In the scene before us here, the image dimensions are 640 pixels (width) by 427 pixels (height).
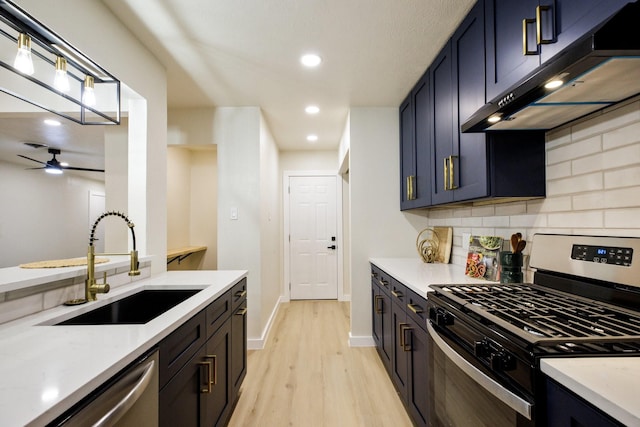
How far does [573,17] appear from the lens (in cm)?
93

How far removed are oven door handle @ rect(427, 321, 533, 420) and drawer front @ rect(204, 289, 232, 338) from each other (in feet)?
3.58

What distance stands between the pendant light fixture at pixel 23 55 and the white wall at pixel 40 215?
431cm

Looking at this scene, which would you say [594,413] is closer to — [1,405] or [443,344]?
[443,344]

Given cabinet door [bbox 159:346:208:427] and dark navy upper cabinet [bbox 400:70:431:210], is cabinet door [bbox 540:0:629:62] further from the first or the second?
cabinet door [bbox 159:346:208:427]

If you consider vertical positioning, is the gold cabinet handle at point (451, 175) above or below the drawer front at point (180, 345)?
above

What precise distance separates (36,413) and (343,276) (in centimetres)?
439

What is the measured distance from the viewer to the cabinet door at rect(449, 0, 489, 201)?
1511 mm

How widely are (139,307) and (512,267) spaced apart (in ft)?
6.84

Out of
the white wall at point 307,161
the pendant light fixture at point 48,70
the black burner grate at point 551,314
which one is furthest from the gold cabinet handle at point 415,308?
the white wall at point 307,161

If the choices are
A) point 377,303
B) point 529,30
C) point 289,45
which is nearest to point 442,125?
point 529,30

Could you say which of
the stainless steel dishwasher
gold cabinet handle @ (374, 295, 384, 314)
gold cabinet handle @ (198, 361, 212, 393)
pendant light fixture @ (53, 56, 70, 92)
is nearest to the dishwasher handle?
the stainless steel dishwasher

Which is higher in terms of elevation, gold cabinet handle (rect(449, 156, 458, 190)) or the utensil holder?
gold cabinet handle (rect(449, 156, 458, 190))

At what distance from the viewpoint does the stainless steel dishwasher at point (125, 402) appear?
634 millimetres

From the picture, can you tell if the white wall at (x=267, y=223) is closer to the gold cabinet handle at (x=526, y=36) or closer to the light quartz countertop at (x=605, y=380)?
the gold cabinet handle at (x=526, y=36)
